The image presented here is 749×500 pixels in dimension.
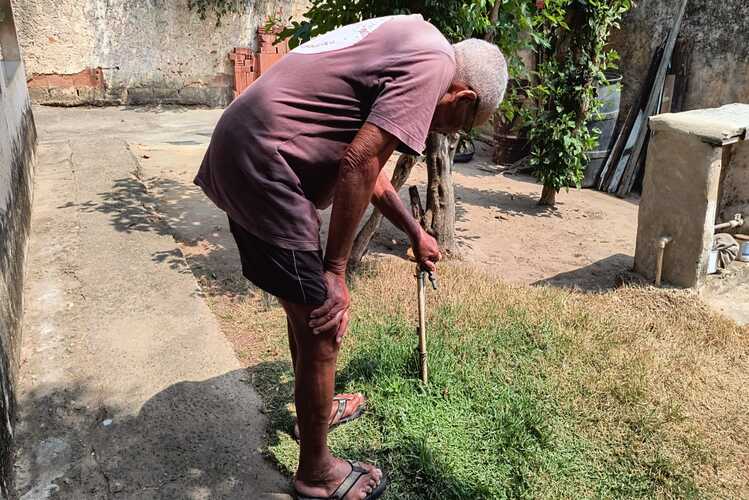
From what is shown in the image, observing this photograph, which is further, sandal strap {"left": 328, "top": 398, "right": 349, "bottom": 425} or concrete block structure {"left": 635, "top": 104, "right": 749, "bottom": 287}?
concrete block structure {"left": 635, "top": 104, "right": 749, "bottom": 287}

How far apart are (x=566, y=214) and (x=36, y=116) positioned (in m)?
7.82

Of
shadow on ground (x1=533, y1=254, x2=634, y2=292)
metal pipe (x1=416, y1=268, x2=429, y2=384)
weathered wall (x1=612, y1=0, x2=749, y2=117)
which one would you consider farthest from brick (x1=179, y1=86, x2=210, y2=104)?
metal pipe (x1=416, y1=268, x2=429, y2=384)

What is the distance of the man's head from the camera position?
1946 millimetres

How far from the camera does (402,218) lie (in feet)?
8.36

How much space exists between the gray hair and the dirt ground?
3.24 m

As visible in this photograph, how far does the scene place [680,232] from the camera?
4.35 meters

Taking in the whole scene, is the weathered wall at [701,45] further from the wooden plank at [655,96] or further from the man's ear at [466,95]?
the man's ear at [466,95]

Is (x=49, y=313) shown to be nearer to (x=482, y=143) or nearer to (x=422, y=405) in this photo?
(x=422, y=405)

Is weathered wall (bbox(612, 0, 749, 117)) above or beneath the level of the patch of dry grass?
above

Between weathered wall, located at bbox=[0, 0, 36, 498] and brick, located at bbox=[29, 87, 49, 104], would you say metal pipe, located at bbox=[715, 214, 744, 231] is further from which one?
brick, located at bbox=[29, 87, 49, 104]

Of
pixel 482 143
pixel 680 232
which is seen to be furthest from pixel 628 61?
pixel 680 232

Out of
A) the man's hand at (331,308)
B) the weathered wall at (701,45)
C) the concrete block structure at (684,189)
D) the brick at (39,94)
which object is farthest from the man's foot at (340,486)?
the brick at (39,94)

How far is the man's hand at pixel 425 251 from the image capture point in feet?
8.68

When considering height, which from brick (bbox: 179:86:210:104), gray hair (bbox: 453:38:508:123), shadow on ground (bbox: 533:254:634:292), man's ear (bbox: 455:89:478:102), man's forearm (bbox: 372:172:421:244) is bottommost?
shadow on ground (bbox: 533:254:634:292)
